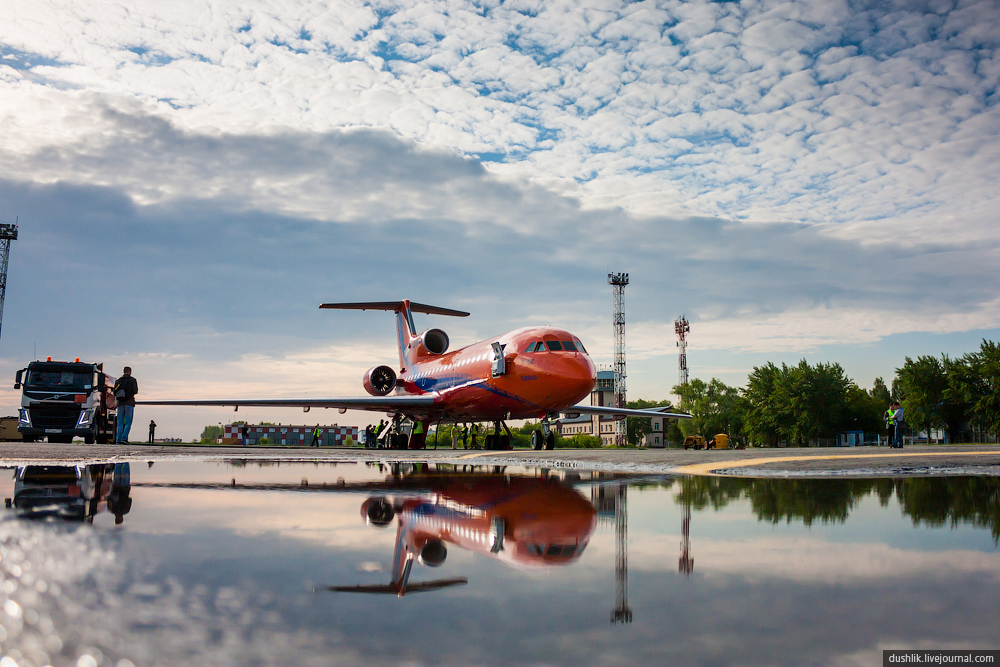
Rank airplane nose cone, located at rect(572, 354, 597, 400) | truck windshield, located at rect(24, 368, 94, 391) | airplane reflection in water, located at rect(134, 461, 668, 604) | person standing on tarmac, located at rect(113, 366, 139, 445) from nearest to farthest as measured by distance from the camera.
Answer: airplane reflection in water, located at rect(134, 461, 668, 604), person standing on tarmac, located at rect(113, 366, 139, 445), airplane nose cone, located at rect(572, 354, 597, 400), truck windshield, located at rect(24, 368, 94, 391)

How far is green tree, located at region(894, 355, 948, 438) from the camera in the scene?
47.7 metres

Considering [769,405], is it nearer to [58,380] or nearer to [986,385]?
[986,385]

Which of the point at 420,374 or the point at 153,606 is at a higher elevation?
the point at 420,374

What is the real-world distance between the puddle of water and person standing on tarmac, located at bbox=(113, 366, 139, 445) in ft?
46.7

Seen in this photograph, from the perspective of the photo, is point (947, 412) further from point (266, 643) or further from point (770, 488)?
point (266, 643)

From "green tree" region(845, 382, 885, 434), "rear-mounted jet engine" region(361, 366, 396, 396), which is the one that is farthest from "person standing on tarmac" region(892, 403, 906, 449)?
"green tree" region(845, 382, 885, 434)

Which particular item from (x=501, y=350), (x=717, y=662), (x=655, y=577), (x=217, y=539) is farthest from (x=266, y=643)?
(x=501, y=350)

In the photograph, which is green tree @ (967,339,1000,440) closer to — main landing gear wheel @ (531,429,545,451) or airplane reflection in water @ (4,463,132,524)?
main landing gear wheel @ (531,429,545,451)

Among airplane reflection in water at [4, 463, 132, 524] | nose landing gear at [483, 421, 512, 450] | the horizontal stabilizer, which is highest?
the horizontal stabilizer

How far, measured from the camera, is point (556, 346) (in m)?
17.6

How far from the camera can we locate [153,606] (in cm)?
163

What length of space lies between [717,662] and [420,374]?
1002 inches

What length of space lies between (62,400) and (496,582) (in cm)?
2284

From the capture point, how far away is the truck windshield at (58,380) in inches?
796
